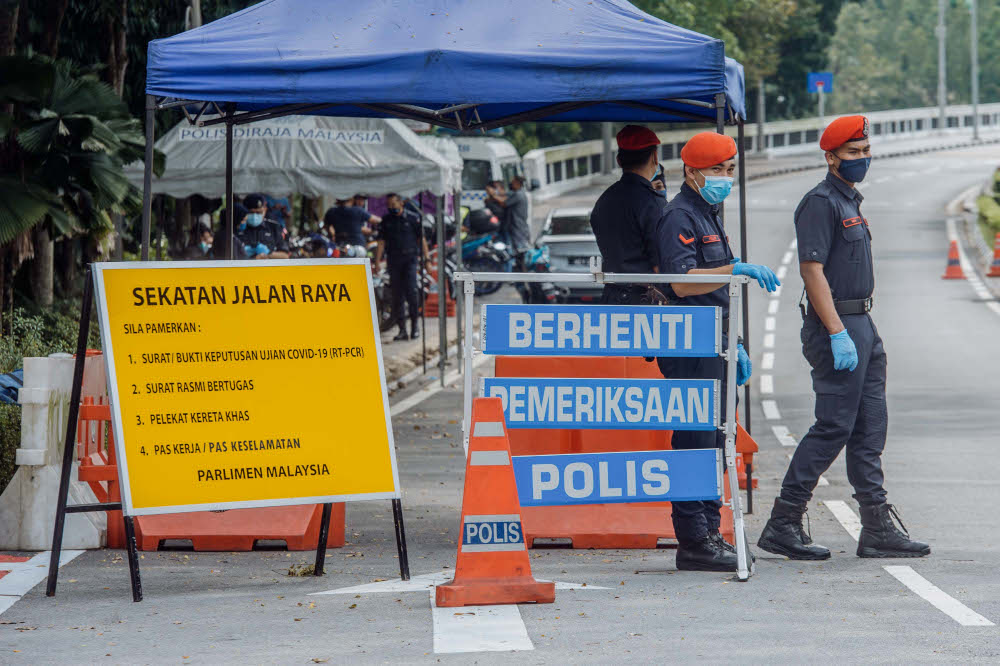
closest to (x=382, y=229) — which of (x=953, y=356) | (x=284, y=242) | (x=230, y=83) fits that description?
(x=284, y=242)

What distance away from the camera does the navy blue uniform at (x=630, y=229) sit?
26.6 feet

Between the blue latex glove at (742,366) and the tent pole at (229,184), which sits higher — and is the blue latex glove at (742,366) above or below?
below

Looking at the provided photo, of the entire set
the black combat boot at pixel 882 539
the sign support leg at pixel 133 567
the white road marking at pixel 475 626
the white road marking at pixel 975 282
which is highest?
the sign support leg at pixel 133 567

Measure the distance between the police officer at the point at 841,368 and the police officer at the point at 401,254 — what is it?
41.2 ft

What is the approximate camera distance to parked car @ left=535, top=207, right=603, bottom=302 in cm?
2372

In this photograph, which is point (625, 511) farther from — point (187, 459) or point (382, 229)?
point (382, 229)

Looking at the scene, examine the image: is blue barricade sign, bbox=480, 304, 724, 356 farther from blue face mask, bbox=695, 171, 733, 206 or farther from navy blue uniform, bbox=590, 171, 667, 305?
navy blue uniform, bbox=590, 171, 667, 305

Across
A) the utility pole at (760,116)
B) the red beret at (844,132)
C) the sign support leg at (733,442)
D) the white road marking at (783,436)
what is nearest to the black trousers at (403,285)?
the white road marking at (783,436)

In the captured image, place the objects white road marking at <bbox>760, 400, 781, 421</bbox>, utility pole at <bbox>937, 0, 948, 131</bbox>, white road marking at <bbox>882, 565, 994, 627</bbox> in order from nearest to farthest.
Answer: white road marking at <bbox>882, 565, 994, 627</bbox>
white road marking at <bbox>760, 400, 781, 421</bbox>
utility pole at <bbox>937, 0, 948, 131</bbox>

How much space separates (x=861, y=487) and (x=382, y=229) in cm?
1328

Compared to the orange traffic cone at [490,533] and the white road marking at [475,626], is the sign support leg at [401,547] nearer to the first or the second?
the white road marking at [475,626]

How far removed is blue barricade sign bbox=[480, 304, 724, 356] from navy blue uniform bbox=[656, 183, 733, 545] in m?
0.15

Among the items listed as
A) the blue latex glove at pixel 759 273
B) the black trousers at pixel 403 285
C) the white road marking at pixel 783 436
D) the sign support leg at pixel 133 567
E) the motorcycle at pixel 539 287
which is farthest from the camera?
the motorcycle at pixel 539 287

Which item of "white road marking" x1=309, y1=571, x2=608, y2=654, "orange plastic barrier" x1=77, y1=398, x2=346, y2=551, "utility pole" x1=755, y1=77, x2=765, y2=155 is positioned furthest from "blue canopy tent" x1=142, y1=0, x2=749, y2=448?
"utility pole" x1=755, y1=77, x2=765, y2=155
